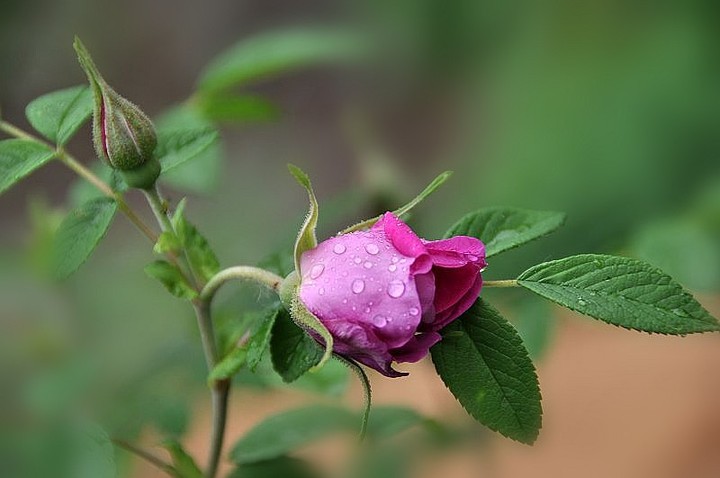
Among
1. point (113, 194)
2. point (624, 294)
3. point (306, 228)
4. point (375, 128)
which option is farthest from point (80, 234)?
point (375, 128)

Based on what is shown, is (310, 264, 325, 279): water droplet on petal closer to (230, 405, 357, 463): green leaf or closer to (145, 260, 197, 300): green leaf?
(145, 260, 197, 300): green leaf

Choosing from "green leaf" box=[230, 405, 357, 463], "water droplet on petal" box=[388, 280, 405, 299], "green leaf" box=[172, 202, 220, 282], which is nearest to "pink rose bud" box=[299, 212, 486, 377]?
"water droplet on petal" box=[388, 280, 405, 299]

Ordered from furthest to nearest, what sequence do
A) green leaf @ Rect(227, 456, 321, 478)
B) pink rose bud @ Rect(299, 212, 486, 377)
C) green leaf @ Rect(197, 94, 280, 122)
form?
1. green leaf @ Rect(197, 94, 280, 122)
2. green leaf @ Rect(227, 456, 321, 478)
3. pink rose bud @ Rect(299, 212, 486, 377)

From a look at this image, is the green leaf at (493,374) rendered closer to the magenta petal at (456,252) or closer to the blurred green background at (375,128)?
the magenta petal at (456,252)

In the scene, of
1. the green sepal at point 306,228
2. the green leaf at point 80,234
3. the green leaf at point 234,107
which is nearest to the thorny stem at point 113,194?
the green leaf at point 80,234

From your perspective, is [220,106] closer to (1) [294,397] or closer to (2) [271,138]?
(1) [294,397]
